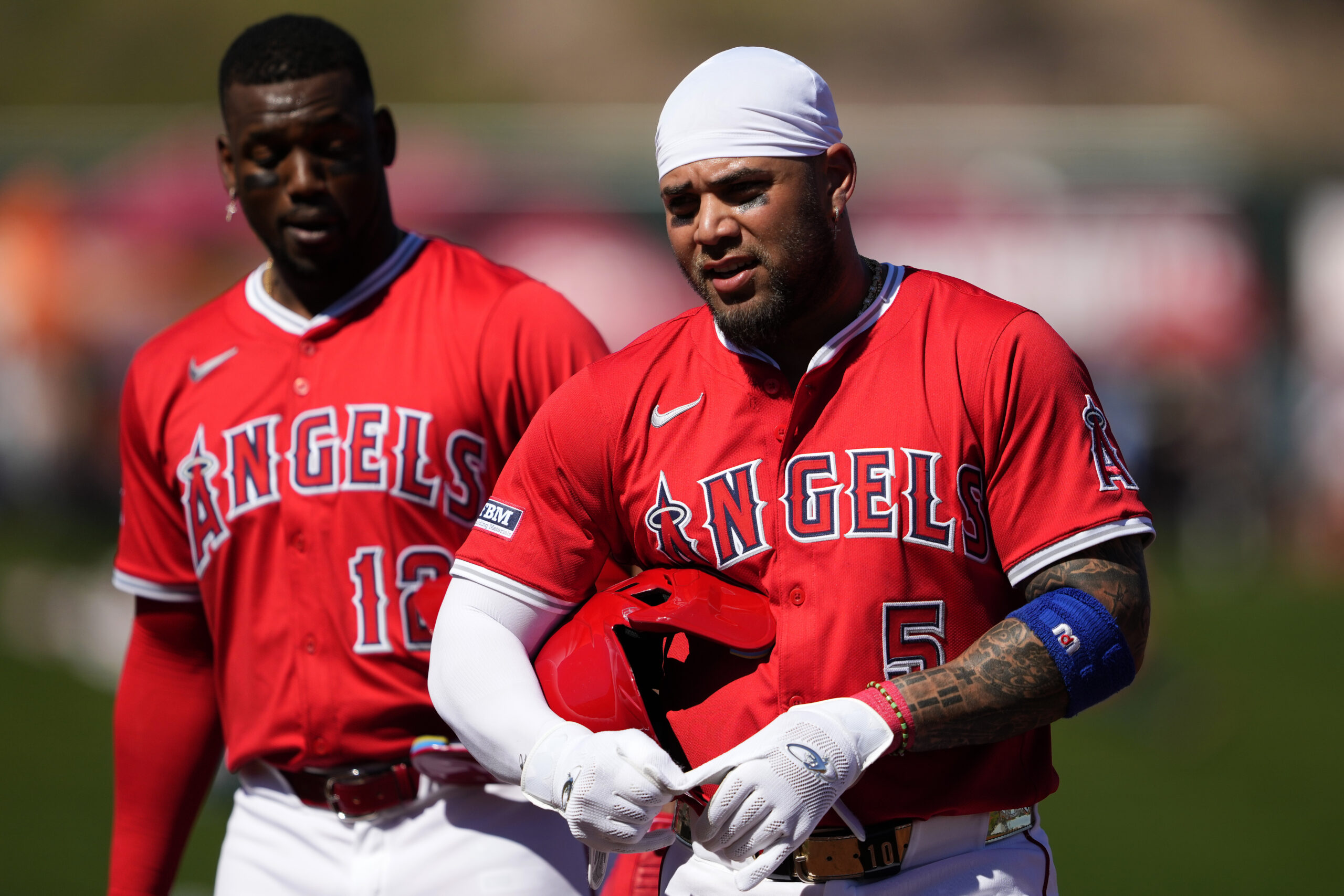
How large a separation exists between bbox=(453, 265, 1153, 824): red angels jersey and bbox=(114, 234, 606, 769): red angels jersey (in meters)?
0.56

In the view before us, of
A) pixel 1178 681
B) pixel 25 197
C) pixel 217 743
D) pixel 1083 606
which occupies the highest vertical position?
pixel 1083 606

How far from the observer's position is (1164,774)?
1109 centimetres

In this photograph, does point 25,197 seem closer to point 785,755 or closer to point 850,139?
point 850,139

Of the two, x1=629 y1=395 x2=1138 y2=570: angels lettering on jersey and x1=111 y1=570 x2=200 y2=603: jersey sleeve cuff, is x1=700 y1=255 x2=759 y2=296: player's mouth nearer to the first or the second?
x1=629 y1=395 x2=1138 y2=570: angels lettering on jersey

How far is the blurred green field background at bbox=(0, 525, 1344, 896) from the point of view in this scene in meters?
8.92

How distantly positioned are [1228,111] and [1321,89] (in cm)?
547

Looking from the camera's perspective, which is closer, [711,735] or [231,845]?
[711,735]

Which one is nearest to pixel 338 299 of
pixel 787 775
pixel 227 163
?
pixel 227 163

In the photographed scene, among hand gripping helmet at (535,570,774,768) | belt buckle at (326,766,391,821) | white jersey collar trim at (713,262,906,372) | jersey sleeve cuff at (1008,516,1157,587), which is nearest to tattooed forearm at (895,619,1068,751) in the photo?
jersey sleeve cuff at (1008,516,1157,587)

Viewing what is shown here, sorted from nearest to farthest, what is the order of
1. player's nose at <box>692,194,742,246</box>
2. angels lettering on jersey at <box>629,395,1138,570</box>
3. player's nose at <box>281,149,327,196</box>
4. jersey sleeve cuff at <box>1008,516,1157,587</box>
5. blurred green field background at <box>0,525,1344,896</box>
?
jersey sleeve cuff at <box>1008,516,1157,587</box>, angels lettering on jersey at <box>629,395,1138,570</box>, player's nose at <box>692,194,742,246</box>, player's nose at <box>281,149,327,196</box>, blurred green field background at <box>0,525,1344,896</box>

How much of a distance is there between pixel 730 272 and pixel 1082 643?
95cm

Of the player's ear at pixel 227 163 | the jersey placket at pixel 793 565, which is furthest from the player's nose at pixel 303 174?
the jersey placket at pixel 793 565

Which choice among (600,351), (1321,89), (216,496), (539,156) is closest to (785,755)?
(600,351)

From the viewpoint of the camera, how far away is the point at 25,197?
22.0m
